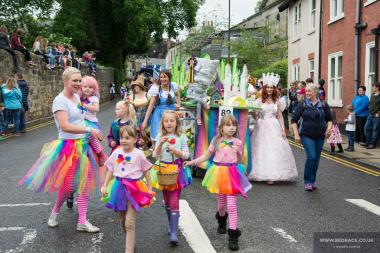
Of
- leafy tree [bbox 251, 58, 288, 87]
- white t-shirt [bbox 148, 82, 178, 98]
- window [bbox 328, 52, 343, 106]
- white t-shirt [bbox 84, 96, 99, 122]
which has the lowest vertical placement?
white t-shirt [bbox 84, 96, 99, 122]

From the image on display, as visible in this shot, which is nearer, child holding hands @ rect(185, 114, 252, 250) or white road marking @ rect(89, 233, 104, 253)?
white road marking @ rect(89, 233, 104, 253)

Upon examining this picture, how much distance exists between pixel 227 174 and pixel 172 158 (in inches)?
24.2

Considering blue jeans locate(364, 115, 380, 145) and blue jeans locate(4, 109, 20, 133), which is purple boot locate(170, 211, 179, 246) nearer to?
blue jeans locate(364, 115, 380, 145)

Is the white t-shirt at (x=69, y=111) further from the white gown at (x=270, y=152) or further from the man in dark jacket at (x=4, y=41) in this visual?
the man in dark jacket at (x=4, y=41)

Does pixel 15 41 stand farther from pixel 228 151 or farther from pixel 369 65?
pixel 228 151

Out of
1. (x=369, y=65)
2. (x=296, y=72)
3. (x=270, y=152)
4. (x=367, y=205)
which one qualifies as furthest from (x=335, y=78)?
(x=367, y=205)

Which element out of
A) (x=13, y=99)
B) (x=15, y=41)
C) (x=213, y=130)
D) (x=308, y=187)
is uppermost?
(x=15, y=41)

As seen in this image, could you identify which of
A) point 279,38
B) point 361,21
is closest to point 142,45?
point 279,38

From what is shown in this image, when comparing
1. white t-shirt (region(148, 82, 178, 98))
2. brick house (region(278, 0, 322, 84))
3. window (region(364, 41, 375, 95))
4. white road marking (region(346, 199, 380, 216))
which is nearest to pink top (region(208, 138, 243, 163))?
white road marking (region(346, 199, 380, 216))

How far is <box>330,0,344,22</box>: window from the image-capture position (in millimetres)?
20641

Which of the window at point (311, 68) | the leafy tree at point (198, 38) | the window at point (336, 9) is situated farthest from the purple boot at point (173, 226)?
the leafy tree at point (198, 38)

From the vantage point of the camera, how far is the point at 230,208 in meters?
5.30

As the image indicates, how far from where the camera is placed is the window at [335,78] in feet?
68.5

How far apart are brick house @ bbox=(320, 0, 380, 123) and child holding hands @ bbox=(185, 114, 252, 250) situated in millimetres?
12358
